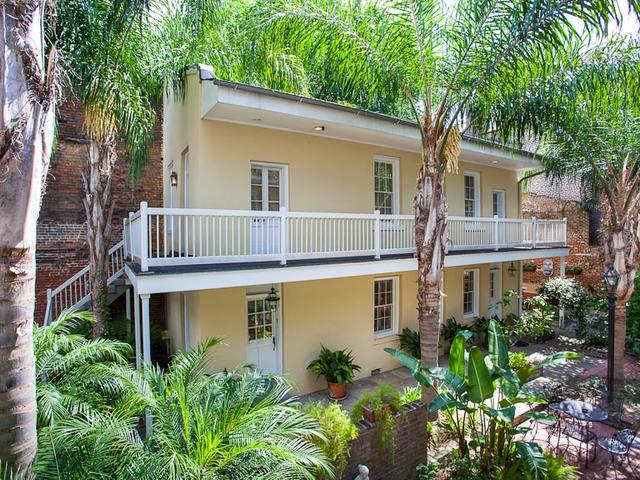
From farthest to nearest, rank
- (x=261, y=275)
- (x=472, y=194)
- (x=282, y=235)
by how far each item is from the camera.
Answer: (x=472, y=194)
(x=282, y=235)
(x=261, y=275)

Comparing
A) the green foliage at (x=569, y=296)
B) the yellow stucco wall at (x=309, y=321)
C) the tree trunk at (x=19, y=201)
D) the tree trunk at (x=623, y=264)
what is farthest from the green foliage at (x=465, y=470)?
the green foliage at (x=569, y=296)

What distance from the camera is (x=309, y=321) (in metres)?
9.04

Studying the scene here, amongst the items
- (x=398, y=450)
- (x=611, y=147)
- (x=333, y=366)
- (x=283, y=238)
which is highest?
(x=611, y=147)

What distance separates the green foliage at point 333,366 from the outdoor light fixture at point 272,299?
65.3 inches

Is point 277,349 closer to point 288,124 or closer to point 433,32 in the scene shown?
point 288,124

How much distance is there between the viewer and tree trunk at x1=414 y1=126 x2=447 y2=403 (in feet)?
22.7

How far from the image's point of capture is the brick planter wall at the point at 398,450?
5117mm

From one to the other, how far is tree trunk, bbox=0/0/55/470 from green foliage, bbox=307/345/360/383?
20.8ft

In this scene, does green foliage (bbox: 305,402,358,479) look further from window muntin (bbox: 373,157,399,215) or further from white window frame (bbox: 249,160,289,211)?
window muntin (bbox: 373,157,399,215)

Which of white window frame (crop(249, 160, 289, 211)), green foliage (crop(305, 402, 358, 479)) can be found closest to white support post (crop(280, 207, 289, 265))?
white window frame (crop(249, 160, 289, 211))

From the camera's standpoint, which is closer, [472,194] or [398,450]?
[398,450]

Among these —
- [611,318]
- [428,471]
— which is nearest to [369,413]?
[428,471]

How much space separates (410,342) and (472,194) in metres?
6.28

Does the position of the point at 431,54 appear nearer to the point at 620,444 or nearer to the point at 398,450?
the point at 398,450
